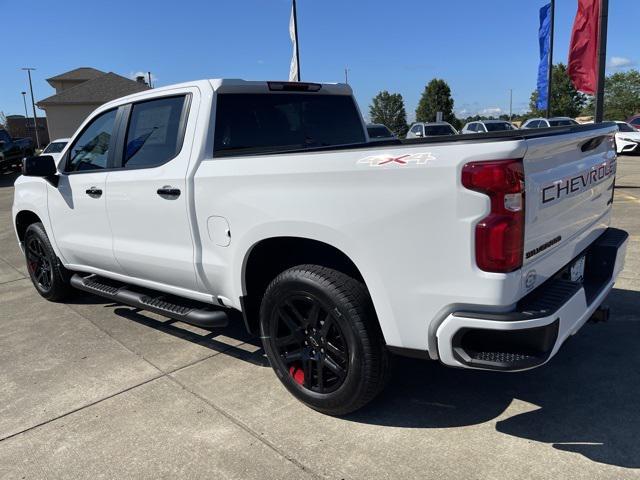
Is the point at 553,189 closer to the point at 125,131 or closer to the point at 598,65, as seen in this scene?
the point at 125,131

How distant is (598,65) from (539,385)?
9.07 meters

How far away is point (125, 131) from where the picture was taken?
13.6ft

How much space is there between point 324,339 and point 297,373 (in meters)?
0.37

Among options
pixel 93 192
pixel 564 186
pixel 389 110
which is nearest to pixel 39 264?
pixel 93 192

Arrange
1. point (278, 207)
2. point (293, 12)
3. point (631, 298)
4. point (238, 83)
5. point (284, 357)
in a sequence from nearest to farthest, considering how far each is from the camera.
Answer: point (278, 207) → point (284, 357) → point (238, 83) → point (631, 298) → point (293, 12)

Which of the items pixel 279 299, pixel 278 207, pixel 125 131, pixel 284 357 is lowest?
pixel 284 357

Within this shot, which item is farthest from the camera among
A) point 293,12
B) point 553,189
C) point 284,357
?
point 293,12

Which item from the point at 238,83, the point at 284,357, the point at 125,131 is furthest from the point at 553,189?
the point at 125,131

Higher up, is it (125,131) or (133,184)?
(125,131)

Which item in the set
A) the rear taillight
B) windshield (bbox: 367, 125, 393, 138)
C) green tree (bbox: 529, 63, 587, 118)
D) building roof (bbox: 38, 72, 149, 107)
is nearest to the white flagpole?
windshield (bbox: 367, 125, 393, 138)

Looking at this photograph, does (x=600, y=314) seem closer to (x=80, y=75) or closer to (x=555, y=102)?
(x=80, y=75)

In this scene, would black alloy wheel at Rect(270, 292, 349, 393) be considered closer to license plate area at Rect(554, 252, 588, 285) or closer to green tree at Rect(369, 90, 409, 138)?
license plate area at Rect(554, 252, 588, 285)

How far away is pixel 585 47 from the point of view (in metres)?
10.7

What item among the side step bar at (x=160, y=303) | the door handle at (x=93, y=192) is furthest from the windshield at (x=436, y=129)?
the door handle at (x=93, y=192)
